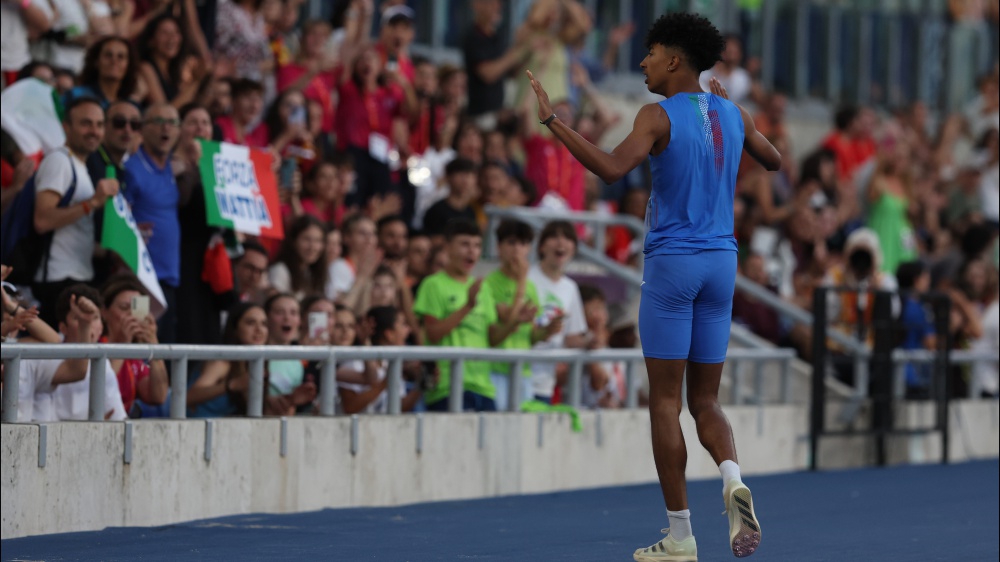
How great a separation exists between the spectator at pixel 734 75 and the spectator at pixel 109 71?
9473 millimetres

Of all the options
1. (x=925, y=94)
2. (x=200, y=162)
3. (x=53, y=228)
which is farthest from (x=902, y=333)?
(x=925, y=94)

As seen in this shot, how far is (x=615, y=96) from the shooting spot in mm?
24406

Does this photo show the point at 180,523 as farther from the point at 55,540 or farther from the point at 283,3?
the point at 283,3

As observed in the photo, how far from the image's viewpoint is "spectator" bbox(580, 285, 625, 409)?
15.5 meters

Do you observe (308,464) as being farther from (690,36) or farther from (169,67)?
(690,36)

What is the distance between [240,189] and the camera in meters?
13.5

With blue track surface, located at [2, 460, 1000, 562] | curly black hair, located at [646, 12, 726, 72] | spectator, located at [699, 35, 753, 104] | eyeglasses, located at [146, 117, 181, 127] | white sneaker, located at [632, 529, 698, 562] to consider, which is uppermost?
spectator, located at [699, 35, 753, 104]

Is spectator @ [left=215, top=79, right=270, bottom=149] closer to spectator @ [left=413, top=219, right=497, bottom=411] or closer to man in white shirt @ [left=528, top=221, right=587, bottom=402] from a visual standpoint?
spectator @ [left=413, top=219, right=497, bottom=411]

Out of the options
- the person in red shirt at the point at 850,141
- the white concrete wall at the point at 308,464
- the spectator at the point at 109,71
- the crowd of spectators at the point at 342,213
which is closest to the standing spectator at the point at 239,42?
the crowd of spectators at the point at 342,213

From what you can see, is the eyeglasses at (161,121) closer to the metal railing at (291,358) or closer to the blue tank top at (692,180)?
the metal railing at (291,358)

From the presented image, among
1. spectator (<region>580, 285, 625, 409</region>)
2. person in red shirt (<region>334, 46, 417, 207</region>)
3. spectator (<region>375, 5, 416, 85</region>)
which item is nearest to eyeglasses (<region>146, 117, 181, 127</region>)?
person in red shirt (<region>334, 46, 417, 207</region>)

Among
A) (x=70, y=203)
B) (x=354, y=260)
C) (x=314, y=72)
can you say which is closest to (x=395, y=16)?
(x=314, y=72)

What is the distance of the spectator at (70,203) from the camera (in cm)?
1144

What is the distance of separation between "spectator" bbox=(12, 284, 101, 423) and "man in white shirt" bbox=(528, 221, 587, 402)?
490cm
